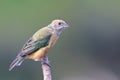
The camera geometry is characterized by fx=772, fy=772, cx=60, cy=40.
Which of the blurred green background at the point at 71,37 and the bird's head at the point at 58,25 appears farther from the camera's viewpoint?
the blurred green background at the point at 71,37

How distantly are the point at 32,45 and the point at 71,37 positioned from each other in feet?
23.0

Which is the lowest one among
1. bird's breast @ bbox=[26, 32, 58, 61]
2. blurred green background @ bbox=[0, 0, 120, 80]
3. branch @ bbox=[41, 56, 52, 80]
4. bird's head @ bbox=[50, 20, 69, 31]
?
branch @ bbox=[41, 56, 52, 80]

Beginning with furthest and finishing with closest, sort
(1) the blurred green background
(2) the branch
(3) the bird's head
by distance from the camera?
(1) the blurred green background → (3) the bird's head → (2) the branch

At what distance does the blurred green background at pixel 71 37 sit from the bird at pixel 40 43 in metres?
5.54

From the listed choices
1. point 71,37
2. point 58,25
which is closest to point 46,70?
point 58,25

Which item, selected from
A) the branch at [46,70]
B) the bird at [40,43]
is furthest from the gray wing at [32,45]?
the branch at [46,70]

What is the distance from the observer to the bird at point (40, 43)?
4840 mm

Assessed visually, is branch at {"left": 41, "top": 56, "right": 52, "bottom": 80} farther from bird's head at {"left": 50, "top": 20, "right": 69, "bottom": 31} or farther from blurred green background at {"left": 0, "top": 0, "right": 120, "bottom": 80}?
blurred green background at {"left": 0, "top": 0, "right": 120, "bottom": 80}

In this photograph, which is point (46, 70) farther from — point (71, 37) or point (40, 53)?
point (71, 37)

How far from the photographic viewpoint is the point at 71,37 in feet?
39.1

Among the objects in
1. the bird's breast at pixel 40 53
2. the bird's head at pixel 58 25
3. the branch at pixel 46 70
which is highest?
the bird's head at pixel 58 25

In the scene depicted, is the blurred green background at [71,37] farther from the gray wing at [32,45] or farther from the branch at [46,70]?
the branch at [46,70]

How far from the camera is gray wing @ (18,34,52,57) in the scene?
483cm

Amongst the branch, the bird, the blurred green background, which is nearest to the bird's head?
the bird
